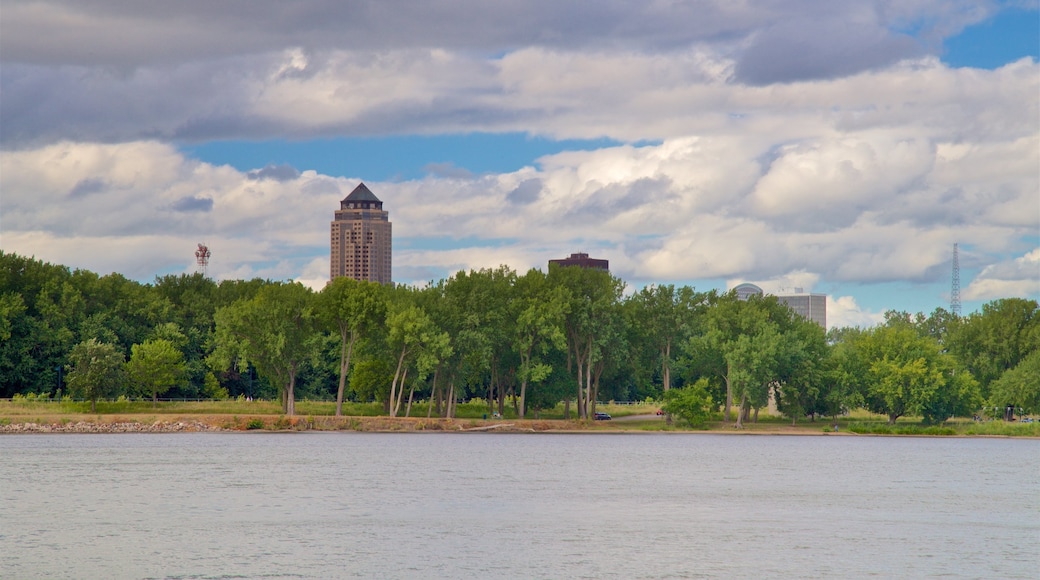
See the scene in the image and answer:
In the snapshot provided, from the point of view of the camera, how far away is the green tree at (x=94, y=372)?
11506 cm

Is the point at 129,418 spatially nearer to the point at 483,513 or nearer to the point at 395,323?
the point at 395,323

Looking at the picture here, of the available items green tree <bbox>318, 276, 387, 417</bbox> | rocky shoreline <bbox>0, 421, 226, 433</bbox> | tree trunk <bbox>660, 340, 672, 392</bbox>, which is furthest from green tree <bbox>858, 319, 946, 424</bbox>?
rocky shoreline <bbox>0, 421, 226, 433</bbox>

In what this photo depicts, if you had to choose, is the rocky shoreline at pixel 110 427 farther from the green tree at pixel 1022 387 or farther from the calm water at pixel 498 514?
the green tree at pixel 1022 387

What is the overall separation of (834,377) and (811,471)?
60835 millimetres

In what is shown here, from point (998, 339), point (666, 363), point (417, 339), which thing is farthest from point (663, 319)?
point (998, 339)

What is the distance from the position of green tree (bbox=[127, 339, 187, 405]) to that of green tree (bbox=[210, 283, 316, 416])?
5546 mm

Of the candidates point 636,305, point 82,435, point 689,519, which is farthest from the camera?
point 636,305

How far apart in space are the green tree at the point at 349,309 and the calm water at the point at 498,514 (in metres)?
28.7

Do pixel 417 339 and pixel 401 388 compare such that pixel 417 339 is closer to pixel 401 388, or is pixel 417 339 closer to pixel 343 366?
pixel 401 388

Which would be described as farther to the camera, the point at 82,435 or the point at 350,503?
the point at 82,435

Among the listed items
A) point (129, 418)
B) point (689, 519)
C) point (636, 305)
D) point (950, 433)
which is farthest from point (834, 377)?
point (689, 519)

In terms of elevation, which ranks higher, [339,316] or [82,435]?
[339,316]

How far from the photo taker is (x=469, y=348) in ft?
384

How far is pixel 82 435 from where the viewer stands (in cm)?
10794
